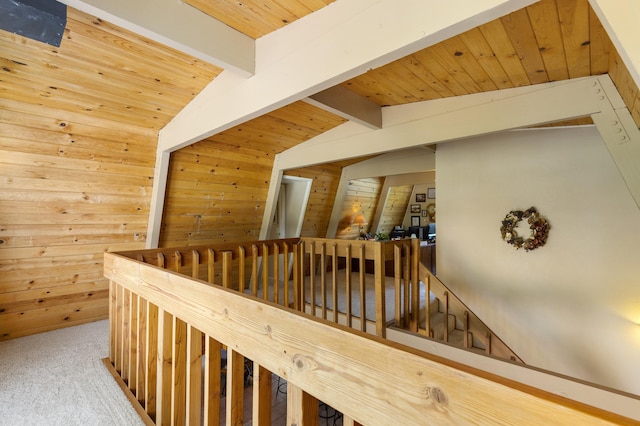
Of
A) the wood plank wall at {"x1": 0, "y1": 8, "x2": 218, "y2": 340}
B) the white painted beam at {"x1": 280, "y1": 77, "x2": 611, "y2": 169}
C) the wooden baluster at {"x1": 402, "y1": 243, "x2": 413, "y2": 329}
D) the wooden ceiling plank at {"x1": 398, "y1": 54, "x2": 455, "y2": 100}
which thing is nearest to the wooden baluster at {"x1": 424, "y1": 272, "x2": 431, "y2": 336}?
the wooden baluster at {"x1": 402, "y1": 243, "x2": 413, "y2": 329}

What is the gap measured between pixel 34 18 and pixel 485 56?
2586 millimetres

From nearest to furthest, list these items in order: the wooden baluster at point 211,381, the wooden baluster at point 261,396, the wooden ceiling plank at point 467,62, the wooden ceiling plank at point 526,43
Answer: the wooden baluster at point 261,396 < the wooden baluster at point 211,381 < the wooden ceiling plank at point 526,43 < the wooden ceiling plank at point 467,62

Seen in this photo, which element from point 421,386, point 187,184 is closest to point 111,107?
point 187,184

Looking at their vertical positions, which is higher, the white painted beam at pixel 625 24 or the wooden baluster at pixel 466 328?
the white painted beam at pixel 625 24

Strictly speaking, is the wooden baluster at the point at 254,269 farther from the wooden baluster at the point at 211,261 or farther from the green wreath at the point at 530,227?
the green wreath at the point at 530,227

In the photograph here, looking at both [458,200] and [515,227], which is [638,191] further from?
[458,200]

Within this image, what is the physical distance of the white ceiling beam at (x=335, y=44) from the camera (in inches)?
43.5

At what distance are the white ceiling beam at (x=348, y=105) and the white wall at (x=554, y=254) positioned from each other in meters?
1.42

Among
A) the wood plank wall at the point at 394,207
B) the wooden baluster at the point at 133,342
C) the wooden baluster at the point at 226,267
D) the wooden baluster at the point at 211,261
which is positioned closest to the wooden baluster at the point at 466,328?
the wooden baluster at the point at 226,267

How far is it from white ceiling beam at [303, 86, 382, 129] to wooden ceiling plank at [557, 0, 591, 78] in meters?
1.44

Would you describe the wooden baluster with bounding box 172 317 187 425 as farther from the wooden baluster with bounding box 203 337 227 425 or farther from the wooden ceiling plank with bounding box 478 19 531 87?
the wooden ceiling plank with bounding box 478 19 531 87

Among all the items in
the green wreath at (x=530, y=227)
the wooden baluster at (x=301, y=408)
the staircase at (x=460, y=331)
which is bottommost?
the staircase at (x=460, y=331)

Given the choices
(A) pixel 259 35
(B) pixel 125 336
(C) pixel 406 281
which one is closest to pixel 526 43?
(A) pixel 259 35

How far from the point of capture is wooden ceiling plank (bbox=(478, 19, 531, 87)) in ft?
4.90
